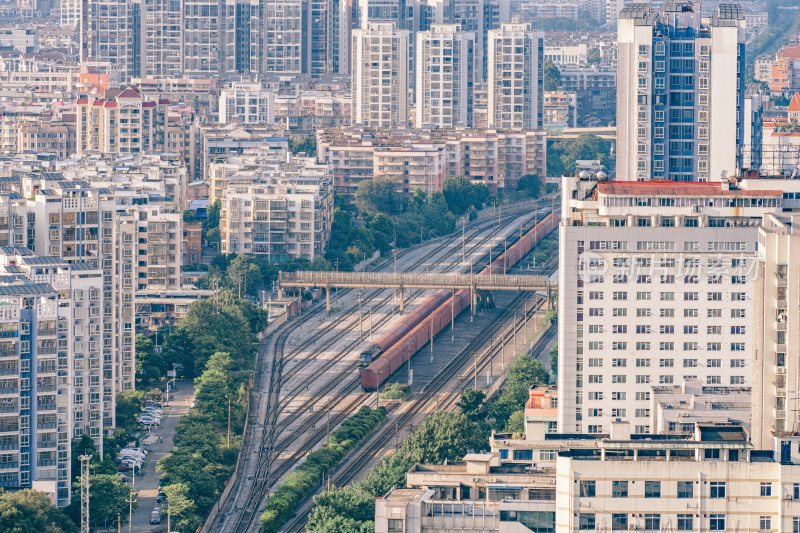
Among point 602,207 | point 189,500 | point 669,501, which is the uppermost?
point 602,207

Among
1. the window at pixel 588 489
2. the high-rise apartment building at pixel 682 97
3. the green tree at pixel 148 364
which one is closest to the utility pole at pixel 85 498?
the green tree at pixel 148 364

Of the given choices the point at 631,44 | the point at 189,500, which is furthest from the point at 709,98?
the point at 189,500

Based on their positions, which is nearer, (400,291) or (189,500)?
(189,500)

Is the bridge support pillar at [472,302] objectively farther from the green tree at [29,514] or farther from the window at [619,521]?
the window at [619,521]

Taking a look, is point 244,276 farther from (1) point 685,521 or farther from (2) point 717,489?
(2) point 717,489

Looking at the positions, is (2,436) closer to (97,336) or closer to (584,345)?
(97,336)

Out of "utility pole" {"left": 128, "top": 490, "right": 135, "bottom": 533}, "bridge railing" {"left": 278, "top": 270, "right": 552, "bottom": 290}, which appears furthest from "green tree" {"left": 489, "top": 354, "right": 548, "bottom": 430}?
"bridge railing" {"left": 278, "top": 270, "right": 552, "bottom": 290}
